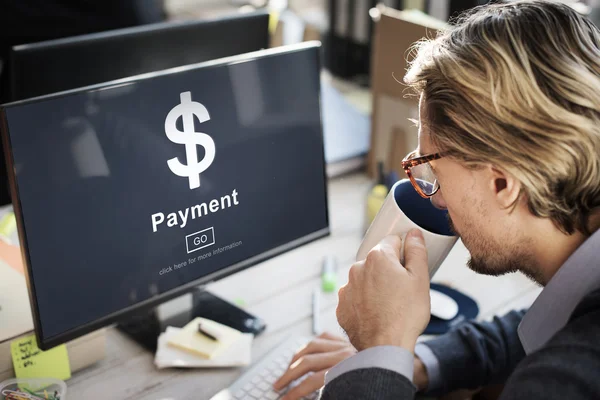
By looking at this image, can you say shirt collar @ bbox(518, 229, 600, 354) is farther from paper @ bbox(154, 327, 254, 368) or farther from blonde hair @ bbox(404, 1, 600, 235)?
paper @ bbox(154, 327, 254, 368)

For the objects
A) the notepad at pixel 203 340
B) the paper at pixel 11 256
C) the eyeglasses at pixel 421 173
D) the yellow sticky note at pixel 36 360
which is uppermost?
the eyeglasses at pixel 421 173

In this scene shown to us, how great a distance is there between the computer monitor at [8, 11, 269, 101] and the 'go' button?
1.29ft

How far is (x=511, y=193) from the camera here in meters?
0.96

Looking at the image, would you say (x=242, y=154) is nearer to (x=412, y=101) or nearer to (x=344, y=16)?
(x=412, y=101)

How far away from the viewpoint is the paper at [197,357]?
122 cm

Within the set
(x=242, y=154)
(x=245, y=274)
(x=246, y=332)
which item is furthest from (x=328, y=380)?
(x=245, y=274)

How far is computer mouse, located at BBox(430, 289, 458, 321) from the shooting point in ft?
4.52

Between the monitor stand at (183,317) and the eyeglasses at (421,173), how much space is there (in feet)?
1.39

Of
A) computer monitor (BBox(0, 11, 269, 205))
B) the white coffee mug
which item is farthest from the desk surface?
computer monitor (BBox(0, 11, 269, 205))

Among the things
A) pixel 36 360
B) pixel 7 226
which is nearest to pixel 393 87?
pixel 7 226

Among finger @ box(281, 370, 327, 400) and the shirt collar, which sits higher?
the shirt collar

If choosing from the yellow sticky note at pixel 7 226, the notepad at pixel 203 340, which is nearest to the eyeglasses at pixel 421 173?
the notepad at pixel 203 340

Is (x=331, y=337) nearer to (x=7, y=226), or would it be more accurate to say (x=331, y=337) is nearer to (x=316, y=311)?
(x=316, y=311)

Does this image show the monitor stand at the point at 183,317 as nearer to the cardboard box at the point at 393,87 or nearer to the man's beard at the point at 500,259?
the man's beard at the point at 500,259
